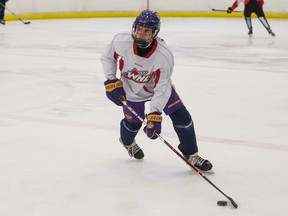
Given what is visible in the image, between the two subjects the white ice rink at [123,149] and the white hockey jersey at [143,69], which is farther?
the white hockey jersey at [143,69]

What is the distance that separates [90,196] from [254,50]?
19.4ft

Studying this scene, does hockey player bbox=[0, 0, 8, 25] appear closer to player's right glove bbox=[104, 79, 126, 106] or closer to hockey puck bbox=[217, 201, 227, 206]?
player's right glove bbox=[104, 79, 126, 106]

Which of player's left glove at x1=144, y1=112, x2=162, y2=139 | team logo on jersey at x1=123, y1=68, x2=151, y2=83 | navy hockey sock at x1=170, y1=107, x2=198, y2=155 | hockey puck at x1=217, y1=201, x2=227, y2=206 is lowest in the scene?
hockey puck at x1=217, y1=201, x2=227, y2=206

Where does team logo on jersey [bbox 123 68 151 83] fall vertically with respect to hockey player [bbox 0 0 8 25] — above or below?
above

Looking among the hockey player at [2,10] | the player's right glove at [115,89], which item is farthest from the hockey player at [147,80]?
the hockey player at [2,10]

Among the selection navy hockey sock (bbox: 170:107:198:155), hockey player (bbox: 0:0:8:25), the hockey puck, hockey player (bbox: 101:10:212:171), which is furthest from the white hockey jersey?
hockey player (bbox: 0:0:8:25)

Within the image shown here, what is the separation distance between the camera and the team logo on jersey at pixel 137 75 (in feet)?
8.23

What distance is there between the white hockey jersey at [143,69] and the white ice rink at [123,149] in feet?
1.20

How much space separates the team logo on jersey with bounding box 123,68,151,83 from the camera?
2510 mm

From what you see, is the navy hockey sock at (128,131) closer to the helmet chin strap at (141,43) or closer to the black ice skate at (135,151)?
the black ice skate at (135,151)

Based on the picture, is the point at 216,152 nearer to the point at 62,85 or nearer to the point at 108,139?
the point at 108,139

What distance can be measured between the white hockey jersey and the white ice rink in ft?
1.20

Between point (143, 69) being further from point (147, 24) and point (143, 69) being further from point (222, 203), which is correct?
point (222, 203)

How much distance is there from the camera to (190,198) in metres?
2.28
